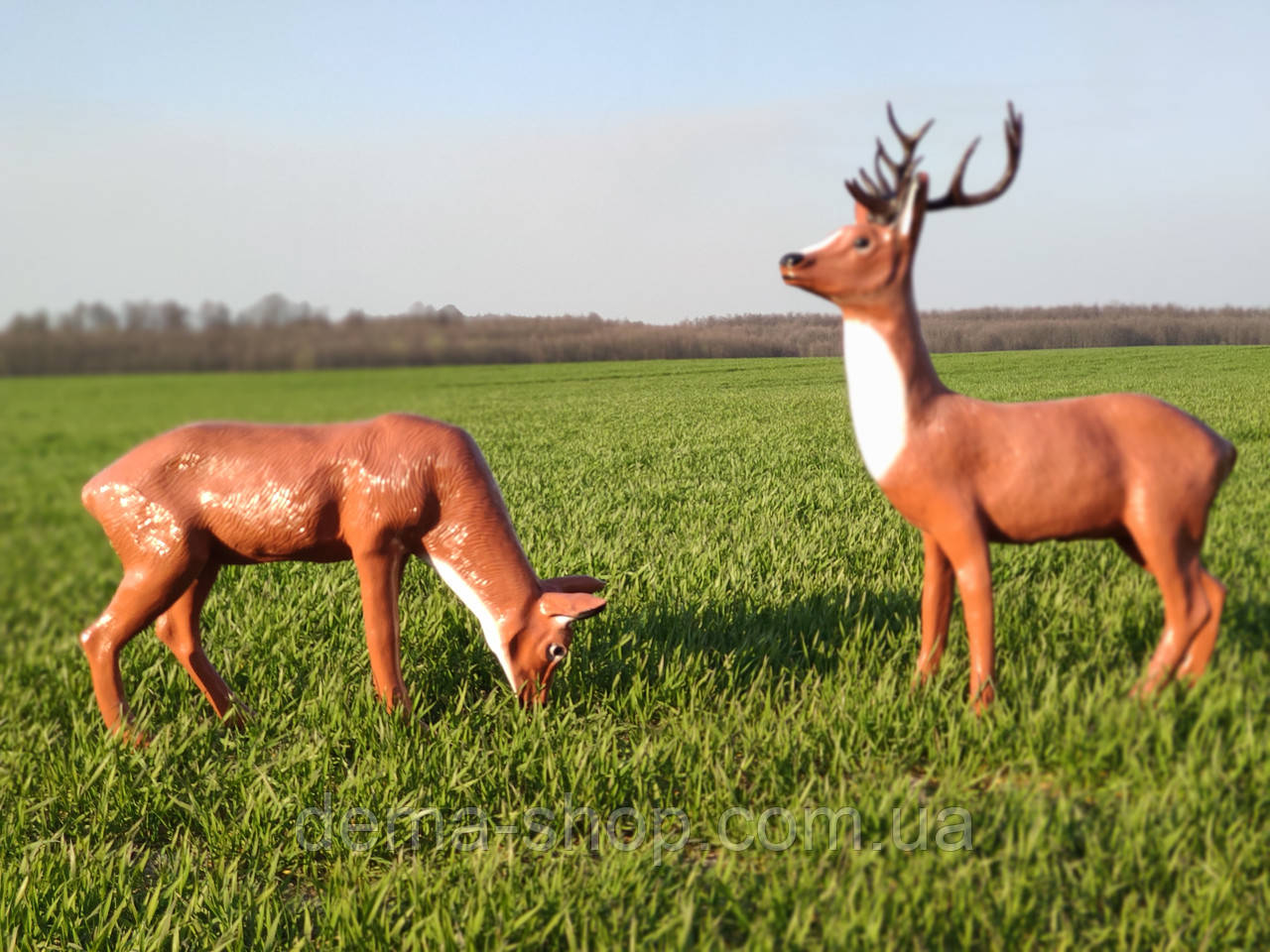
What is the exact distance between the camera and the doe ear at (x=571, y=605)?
3.25 meters

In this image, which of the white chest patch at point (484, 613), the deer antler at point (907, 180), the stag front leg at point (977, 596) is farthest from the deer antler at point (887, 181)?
the white chest patch at point (484, 613)

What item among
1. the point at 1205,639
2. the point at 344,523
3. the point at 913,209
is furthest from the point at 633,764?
the point at 913,209

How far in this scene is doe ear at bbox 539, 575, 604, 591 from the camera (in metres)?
3.53

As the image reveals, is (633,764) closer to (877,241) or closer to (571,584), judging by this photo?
(571,584)

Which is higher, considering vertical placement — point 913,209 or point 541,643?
point 913,209

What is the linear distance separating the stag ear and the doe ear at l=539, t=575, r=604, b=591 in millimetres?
1804

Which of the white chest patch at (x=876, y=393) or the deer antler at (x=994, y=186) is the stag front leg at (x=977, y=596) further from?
the deer antler at (x=994, y=186)

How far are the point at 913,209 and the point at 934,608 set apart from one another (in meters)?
1.38

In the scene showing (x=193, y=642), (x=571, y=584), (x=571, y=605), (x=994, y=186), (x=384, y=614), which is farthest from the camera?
(x=193, y=642)

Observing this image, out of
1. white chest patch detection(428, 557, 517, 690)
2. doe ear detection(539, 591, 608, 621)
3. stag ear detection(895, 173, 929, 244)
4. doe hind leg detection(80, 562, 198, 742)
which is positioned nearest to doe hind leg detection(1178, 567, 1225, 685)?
stag ear detection(895, 173, 929, 244)

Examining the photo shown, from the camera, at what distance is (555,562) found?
5805 mm

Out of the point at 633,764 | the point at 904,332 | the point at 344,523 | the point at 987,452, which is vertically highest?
the point at 904,332

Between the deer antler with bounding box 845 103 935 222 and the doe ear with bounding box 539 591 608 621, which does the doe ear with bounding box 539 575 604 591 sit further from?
the deer antler with bounding box 845 103 935 222

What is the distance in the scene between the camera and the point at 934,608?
10.0ft
